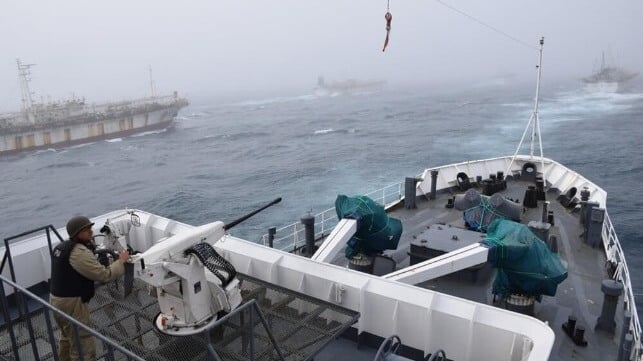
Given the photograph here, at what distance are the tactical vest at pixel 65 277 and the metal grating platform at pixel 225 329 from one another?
101 cm

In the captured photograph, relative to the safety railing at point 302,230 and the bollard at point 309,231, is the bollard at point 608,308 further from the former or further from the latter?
the bollard at point 309,231

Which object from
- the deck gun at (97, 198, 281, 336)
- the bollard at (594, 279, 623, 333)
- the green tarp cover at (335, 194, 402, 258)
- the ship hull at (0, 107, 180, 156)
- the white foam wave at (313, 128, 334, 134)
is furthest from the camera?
the ship hull at (0, 107, 180, 156)

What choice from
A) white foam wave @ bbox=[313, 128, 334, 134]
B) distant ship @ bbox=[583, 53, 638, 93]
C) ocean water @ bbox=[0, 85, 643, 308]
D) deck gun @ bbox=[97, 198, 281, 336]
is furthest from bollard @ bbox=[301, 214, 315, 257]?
distant ship @ bbox=[583, 53, 638, 93]

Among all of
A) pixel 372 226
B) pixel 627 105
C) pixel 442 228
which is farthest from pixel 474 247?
pixel 627 105

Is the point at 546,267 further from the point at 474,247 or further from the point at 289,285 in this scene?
the point at 289,285

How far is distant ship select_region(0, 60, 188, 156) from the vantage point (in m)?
77.3

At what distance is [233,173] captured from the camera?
48.1 m

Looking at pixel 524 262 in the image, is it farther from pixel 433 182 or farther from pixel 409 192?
pixel 433 182

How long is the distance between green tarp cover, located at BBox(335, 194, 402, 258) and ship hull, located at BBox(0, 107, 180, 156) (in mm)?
82276

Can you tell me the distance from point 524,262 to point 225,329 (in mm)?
5549

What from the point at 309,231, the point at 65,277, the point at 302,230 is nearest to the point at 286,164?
the point at 302,230

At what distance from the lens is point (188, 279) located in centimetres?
575

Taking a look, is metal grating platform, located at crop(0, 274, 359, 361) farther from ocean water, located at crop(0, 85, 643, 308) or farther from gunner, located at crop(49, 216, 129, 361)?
ocean water, located at crop(0, 85, 643, 308)

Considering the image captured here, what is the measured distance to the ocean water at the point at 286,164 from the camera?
113 ft
